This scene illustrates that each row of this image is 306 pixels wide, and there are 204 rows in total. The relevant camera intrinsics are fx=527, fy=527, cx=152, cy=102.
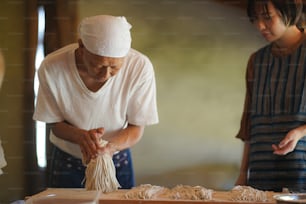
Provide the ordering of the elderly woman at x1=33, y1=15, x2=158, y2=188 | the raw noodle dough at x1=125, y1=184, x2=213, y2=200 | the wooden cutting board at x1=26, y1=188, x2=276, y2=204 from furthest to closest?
the elderly woman at x1=33, y1=15, x2=158, y2=188, the raw noodle dough at x1=125, y1=184, x2=213, y2=200, the wooden cutting board at x1=26, y1=188, x2=276, y2=204

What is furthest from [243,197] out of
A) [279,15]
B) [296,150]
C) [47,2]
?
[47,2]

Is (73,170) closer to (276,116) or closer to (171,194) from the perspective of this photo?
(171,194)

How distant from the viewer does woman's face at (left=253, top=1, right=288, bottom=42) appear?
0.86 m

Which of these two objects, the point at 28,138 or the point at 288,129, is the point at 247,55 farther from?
the point at 28,138

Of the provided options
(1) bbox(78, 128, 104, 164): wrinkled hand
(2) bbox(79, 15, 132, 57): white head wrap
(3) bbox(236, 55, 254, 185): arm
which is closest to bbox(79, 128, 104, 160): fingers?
(1) bbox(78, 128, 104, 164): wrinkled hand

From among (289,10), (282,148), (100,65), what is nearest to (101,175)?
(100,65)

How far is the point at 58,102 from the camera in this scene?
0.84 m

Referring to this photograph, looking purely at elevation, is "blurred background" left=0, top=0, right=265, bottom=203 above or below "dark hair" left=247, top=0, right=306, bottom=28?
below

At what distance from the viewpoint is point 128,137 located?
0.85m

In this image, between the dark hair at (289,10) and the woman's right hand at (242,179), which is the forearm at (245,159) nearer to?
the woman's right hand at (242,179)

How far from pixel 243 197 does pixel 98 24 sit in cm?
33

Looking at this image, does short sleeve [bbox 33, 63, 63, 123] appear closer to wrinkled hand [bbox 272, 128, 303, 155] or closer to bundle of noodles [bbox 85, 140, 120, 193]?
bundle of noodles [bbox 85, 140, 120, 193]

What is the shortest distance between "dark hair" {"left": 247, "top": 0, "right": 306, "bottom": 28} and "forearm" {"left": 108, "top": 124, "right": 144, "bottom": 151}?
26 centimetres

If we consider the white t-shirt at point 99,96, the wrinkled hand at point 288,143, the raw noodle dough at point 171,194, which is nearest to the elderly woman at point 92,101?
the white t-shirt at point 99,96
